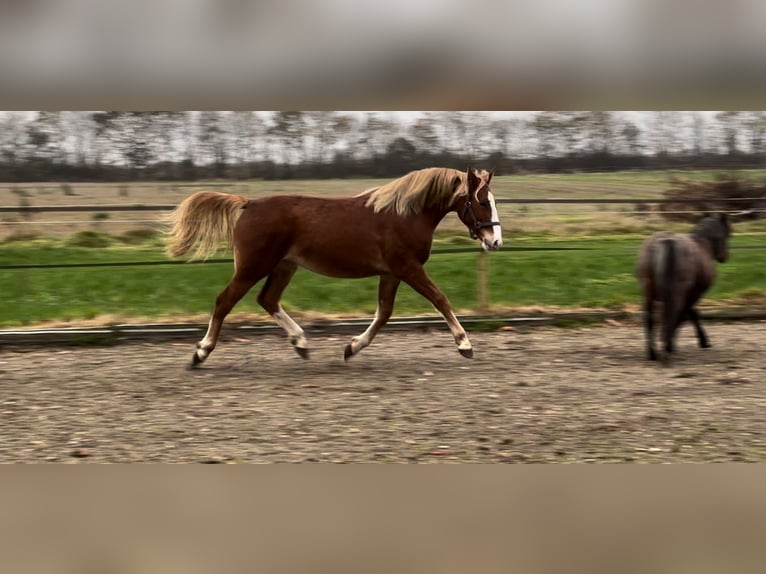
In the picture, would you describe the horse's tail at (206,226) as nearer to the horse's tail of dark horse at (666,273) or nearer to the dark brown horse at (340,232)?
the dark brown horse at (340,232)

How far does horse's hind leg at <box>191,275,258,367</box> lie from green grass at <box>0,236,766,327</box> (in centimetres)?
156

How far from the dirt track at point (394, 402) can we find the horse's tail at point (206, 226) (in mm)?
805

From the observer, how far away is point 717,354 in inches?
239

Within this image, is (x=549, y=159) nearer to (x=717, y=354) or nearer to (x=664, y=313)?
(x=664, y=313)

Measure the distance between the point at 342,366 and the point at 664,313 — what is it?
2125 millimetres

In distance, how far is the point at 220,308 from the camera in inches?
222

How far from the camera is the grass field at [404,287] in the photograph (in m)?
6.62

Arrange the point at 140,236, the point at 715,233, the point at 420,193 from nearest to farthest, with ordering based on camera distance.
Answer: the point at 420,193 < the point at 715,233 < the point at 140,236

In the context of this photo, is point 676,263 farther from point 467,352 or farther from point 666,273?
point 467,352

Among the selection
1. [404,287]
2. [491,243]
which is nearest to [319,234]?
[491,243]

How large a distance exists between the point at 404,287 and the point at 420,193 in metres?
3.08

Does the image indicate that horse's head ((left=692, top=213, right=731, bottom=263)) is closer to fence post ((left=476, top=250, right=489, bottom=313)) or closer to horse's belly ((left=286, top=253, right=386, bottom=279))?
fence post ((left=476, top=250, right=489, bottom=313))

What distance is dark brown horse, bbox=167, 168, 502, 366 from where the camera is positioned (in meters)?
5.52

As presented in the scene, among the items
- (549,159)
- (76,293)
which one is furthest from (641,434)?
(76,293)
